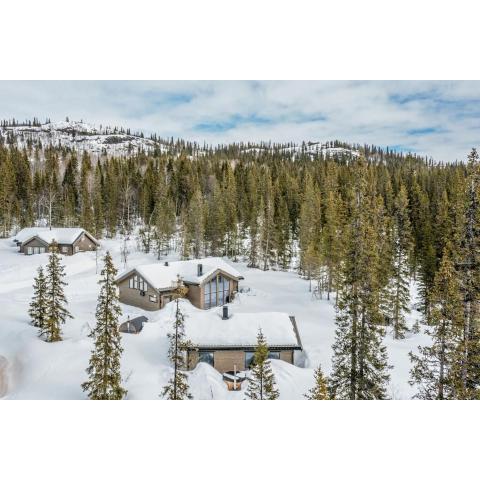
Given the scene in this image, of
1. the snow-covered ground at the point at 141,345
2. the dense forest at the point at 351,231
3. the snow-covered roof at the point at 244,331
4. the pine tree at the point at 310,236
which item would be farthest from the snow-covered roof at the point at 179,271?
the snow-covered roof at the point at 244,331

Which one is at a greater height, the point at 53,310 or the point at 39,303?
the point at 39,303

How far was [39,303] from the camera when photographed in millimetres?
9383

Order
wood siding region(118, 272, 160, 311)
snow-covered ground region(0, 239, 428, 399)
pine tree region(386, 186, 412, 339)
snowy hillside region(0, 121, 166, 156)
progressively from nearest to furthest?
snow-covered ground region(0, 239, 428, 399), pine tree region(386, 186, 412, 339), wood siding region(118, 272, 160, 311), snowy hillside region(0, 121, 166, 156)

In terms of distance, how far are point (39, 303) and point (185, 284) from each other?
7.18 m

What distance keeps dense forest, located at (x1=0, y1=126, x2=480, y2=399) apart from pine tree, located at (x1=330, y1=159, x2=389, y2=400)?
0.08 feet

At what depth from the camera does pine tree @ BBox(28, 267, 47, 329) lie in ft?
30.1

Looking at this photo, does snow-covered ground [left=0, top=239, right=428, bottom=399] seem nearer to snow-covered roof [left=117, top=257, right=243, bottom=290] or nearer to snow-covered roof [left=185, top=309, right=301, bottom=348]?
snow-covered roof [left=185, top=309, right=301, bottom=348]

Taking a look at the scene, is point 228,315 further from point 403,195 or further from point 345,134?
point 403,195

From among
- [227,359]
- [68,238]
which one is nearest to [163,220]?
[68,238]

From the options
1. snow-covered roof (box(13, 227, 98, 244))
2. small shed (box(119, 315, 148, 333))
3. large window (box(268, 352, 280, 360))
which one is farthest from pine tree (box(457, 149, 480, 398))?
snow-covered roof (box(13, 227, 98, 244))

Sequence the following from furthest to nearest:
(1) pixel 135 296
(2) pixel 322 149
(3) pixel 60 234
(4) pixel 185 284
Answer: (3) pixel 60 234
(2) pixel 322 149
(1) pixel 135 296
(4) pixel 185 284

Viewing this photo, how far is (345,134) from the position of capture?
8586mm

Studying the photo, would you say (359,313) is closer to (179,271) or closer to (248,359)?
(248,359)

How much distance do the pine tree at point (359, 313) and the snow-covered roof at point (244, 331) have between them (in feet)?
7.45
